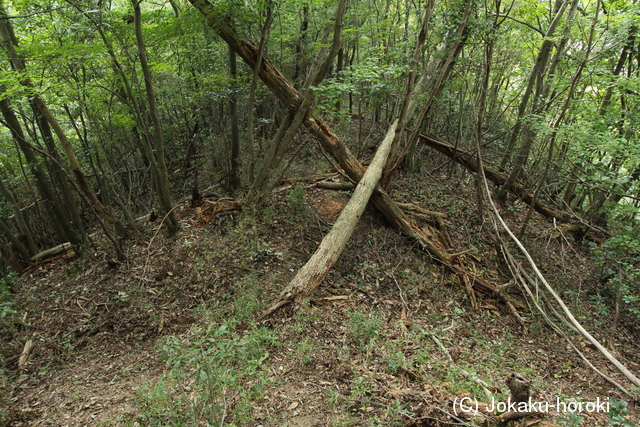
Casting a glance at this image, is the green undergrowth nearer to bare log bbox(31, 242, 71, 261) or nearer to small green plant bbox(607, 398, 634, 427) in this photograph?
small green plant bbox(607, 398, 634, 427)

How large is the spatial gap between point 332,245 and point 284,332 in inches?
71.9

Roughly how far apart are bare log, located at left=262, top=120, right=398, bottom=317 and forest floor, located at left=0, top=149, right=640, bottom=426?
28 centimetres

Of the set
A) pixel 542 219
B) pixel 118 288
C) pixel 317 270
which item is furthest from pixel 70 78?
pixel 542 219

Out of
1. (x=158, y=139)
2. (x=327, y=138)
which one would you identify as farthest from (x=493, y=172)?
(x=158, y=139)

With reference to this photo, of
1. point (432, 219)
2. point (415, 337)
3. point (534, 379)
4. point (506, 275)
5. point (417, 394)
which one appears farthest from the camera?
point (432, 219)

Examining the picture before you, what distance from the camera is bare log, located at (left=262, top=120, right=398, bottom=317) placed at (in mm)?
5184

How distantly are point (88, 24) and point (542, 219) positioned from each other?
11222 millimetres

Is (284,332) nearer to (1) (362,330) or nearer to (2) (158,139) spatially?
(1) (362,330)

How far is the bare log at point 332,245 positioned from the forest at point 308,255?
0.03 meters

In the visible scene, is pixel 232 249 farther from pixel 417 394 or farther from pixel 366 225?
pixel 417 394

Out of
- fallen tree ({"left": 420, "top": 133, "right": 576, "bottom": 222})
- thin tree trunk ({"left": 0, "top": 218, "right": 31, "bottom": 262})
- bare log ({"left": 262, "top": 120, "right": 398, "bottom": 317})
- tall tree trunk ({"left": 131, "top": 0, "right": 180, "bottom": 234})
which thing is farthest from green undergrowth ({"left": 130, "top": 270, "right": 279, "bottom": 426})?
fallen tree ({"left": 420, "top": 133, "right": 576, "bottom": 222})

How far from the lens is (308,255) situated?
21.5 ft

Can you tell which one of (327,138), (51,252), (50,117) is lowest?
(51,252)

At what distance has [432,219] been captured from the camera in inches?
306
